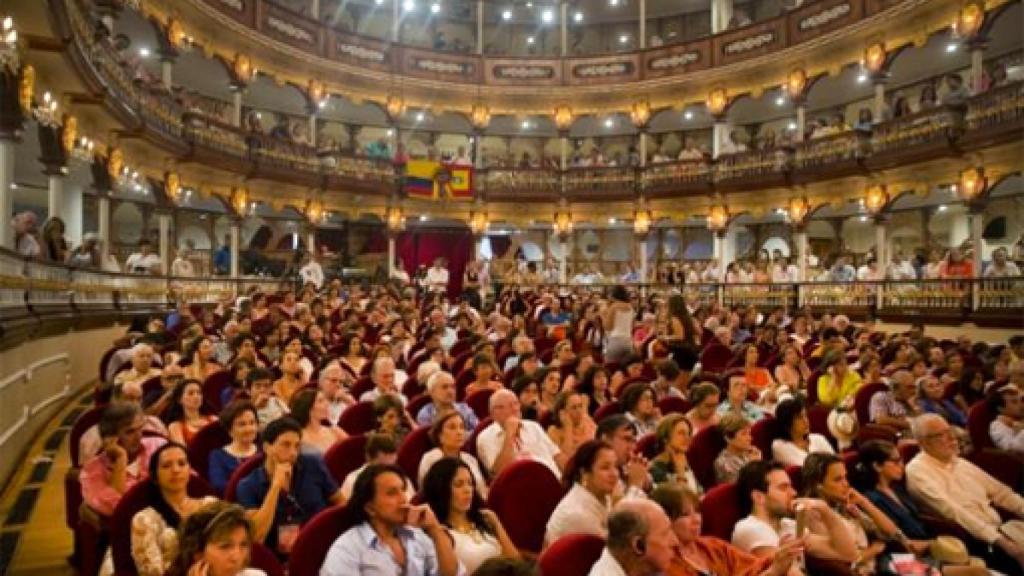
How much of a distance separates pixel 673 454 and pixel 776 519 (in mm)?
886

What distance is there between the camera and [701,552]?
4121 millimetres

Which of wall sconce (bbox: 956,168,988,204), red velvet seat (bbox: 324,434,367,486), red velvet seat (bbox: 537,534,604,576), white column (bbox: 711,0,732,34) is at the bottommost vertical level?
red velvet seat (bbox: 537,534,604,576)

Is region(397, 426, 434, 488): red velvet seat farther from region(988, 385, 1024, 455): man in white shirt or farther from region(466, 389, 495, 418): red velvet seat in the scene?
region(988, 385, 1024, 455): man in white shirt

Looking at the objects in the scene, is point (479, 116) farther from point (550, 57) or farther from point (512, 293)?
point (512, 293)

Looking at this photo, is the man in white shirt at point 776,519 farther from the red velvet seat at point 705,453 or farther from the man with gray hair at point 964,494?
the man with gray hair at point 964,494

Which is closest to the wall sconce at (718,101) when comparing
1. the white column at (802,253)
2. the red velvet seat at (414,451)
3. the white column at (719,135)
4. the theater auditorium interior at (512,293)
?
the theater auditorium interior at (512,293)

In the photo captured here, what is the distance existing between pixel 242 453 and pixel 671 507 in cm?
268

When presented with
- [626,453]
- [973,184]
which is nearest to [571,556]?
[626,453]

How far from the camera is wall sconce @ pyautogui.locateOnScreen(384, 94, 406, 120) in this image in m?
27.6

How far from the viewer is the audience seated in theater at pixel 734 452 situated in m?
5.39

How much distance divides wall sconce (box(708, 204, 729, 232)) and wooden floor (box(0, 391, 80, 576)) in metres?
21.7

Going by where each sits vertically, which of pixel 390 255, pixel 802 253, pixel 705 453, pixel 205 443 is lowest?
pixel 705 453

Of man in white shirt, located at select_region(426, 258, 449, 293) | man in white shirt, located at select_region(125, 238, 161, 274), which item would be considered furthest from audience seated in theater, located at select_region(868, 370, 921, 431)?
man in white shirt, located at select_region(426, 258, 449, 293)

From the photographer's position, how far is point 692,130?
30.9 m
